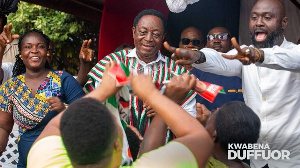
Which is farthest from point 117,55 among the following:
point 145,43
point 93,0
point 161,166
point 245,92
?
point 93,0

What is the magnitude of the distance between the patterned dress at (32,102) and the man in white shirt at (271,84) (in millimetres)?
1016

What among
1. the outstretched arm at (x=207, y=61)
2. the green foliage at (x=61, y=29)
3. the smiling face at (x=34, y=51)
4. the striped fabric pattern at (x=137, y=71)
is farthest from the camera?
the green foliage at (x=61, y=29)

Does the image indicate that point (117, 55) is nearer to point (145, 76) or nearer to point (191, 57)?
point (191, 57)

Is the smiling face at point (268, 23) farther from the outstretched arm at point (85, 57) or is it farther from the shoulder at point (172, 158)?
the shoulder at point (172, 158)

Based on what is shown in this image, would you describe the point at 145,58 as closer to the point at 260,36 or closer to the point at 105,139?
the point at 260,36

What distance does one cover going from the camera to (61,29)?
796cm

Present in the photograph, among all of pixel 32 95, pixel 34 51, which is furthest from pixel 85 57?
pixel 32 95

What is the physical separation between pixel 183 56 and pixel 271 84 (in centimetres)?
91

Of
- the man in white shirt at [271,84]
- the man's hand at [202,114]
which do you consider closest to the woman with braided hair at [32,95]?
the man's hand at [202,114]

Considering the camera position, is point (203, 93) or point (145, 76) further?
point (203, 93)

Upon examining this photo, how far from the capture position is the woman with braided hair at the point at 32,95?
11.5 ft

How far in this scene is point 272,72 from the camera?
348 cm

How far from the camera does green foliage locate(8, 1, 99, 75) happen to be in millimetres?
7879

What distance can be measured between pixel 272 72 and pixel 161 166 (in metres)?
1.99
